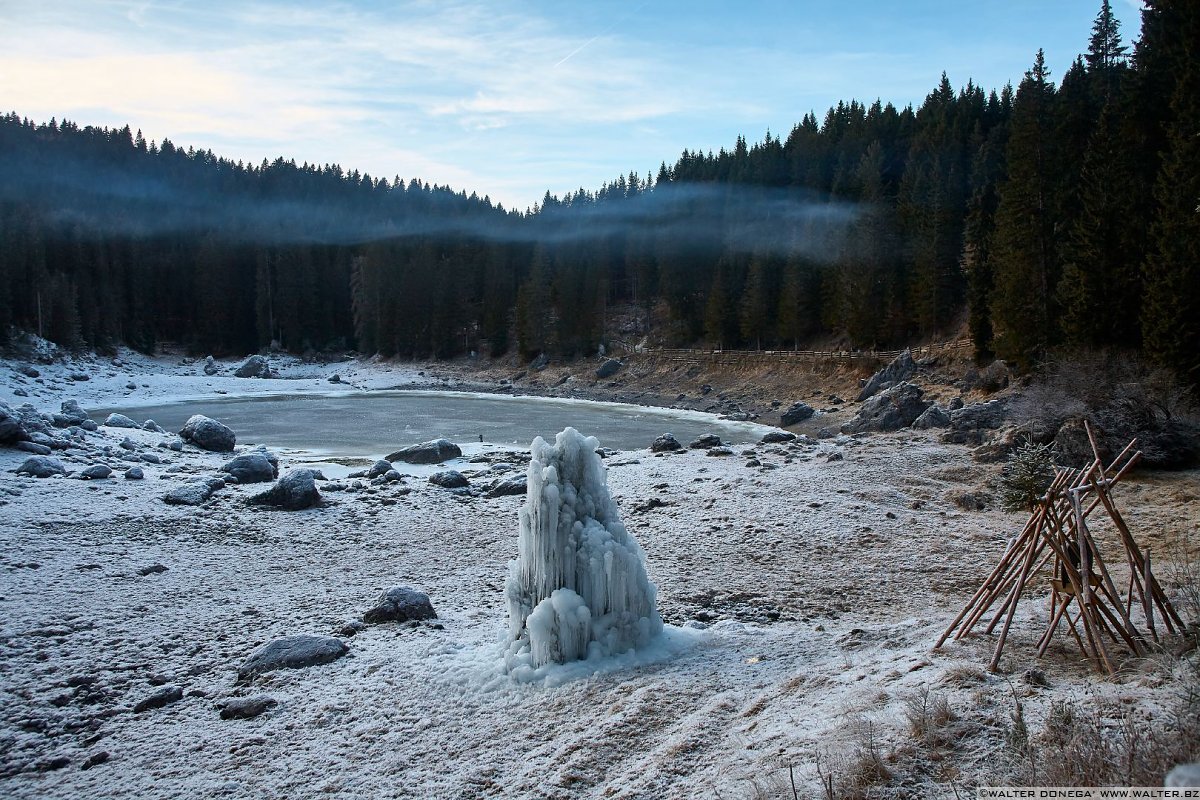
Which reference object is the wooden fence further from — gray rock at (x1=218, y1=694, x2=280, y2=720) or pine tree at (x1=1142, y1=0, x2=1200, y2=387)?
gray rock at (x1=218, y1=694, x2=280, y2=720)

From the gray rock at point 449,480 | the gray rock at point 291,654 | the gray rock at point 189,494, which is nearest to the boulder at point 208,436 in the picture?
the gray rock at point 189,494

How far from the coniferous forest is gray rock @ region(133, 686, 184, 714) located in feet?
80.0

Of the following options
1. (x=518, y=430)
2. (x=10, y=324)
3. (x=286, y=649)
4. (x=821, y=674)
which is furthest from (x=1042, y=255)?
→ (x=10, y=324)

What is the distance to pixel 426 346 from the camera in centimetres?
8981

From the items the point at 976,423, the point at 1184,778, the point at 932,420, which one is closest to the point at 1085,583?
the point at 1184,778

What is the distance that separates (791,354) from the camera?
185ft

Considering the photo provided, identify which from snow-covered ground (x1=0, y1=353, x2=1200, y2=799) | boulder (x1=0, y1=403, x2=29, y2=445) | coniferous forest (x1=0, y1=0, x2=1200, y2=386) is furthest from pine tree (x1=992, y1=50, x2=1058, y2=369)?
boulder (x1=0, y1=403, x2=29, y2=445)

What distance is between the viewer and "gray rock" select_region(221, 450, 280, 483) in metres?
21.5

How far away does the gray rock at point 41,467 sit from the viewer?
63.1 feet

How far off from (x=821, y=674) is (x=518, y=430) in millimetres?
31756

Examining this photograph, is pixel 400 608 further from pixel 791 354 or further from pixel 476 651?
pixel 791 354

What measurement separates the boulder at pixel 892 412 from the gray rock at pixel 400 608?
25633 mm

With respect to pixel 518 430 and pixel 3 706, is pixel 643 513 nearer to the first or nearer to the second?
pixel 3 706

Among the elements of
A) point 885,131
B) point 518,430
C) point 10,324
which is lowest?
point 518,430
